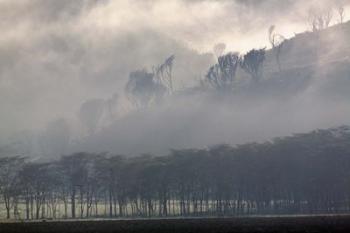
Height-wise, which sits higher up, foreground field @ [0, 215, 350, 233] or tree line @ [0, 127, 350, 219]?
tree line @ [0, 127, 350, 219]

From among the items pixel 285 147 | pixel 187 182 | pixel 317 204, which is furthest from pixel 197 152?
pixel 317 204

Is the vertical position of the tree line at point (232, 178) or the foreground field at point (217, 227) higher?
the tree line at point (232, 178)

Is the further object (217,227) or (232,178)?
(232,178)

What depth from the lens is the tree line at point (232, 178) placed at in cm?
16688

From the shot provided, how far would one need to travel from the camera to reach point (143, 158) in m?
200

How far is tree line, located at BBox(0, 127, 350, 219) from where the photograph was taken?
167 meters

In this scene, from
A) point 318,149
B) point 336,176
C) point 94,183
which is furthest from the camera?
point 94,183

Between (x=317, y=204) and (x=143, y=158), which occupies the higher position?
(x=143, y=158)

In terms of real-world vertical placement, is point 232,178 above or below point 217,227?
above

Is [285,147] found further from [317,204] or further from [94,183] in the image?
[94,183]

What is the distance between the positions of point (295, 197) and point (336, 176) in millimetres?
12054

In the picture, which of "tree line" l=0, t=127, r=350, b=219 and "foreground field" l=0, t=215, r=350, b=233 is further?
"tree line" l=0, t=127, r=350, b=219

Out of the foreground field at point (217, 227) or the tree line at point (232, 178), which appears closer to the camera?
the foreground field at point (217, 227)

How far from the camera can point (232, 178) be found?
17688 cm
